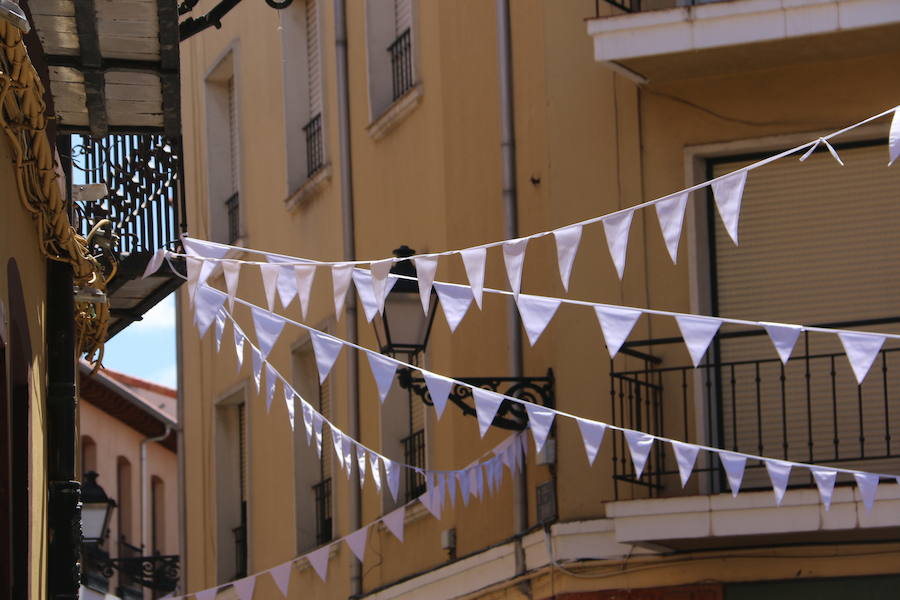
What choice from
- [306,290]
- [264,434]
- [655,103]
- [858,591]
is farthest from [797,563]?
[264,434]

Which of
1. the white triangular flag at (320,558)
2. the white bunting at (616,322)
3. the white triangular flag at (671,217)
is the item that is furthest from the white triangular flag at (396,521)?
the white triangular flag at (671,217)

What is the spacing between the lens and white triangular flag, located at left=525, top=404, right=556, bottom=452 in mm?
10948

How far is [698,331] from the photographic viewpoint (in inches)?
366

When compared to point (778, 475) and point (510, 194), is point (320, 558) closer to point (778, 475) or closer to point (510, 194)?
point (510, 194)

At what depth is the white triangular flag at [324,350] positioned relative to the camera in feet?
34.6

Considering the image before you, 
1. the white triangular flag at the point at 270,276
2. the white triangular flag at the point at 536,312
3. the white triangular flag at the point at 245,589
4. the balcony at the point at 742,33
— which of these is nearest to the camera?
the white triangular flag at the point at 536,312

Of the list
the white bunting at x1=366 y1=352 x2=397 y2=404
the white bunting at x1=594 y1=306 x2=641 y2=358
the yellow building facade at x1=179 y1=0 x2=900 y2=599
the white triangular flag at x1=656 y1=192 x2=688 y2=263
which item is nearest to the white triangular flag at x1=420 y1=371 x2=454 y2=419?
the white bunting at x1=366 y1=352 x2=397 y2=404

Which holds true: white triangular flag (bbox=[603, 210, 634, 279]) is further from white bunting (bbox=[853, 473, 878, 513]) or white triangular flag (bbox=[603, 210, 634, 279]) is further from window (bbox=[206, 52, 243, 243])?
window (bbox=[206, 52, 243, 243])

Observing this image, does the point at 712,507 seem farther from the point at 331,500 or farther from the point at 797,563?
the point at 331,500

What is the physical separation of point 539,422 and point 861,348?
2.55m

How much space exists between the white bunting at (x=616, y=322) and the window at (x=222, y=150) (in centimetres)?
1206

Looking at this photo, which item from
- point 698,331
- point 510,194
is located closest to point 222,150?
point 510,194

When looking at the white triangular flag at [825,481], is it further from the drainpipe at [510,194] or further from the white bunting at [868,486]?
the drainpipe at [510,194]

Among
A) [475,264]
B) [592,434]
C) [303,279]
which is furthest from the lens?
[592,434]
